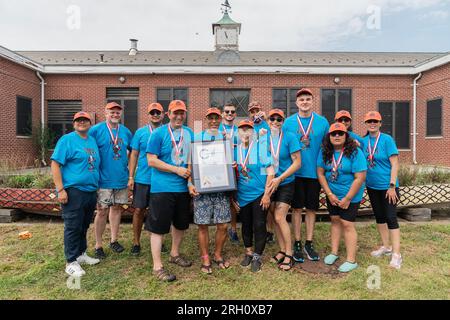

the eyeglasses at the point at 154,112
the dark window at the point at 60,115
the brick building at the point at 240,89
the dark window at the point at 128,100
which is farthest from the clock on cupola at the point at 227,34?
the eyeglasses at the point at 154,112

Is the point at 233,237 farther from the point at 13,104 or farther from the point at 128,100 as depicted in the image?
the point at 13,104

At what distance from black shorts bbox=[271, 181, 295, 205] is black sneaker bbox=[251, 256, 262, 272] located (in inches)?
30.4

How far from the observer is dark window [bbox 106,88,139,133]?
14.6 metres

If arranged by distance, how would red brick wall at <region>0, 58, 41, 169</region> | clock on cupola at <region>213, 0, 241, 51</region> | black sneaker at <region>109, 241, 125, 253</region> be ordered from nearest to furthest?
black sneaker at <region>109, 241, 125, 253</region> < red brick wall at <region>0, 58, 41, 169</region> < clock on cupola at <region>213, 0, 241, 51</region>

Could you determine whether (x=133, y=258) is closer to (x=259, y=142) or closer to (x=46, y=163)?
(x=259, y=142)

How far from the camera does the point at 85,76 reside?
14422 millimetres

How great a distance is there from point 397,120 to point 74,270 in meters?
15.4

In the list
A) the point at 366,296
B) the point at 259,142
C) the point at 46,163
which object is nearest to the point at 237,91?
the point at 46,163

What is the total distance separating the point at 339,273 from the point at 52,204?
5164 mm

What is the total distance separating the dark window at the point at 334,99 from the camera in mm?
14625

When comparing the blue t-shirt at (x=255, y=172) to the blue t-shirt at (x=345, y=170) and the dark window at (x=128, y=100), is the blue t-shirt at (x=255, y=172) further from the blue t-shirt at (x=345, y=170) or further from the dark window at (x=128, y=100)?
the dark window at (x=128, y=100)

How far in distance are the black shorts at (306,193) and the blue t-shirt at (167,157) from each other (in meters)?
1.49

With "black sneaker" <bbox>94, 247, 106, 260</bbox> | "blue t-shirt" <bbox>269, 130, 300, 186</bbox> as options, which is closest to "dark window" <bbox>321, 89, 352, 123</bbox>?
"blue t-shirt" <bbox>269, 130, 300, 186</bbox>

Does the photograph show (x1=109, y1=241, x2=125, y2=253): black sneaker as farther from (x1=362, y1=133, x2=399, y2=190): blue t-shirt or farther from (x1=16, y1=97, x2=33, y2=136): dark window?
(x1=16, y1=97, x2=33, y2=136): dark window
